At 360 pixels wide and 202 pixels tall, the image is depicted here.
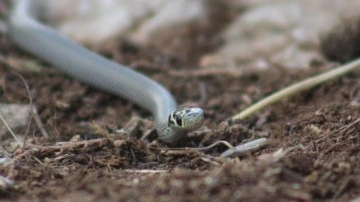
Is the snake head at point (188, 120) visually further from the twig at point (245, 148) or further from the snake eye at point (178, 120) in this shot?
the twig at point (245, 148)

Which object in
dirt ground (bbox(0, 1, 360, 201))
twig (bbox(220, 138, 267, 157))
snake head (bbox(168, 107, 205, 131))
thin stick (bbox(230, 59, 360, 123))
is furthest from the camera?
thin stick (bbox(230, 59, 360, 123))

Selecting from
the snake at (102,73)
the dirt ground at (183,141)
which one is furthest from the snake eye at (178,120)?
the dirt ground at (183,141)

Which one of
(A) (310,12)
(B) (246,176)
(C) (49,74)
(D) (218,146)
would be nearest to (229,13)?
(A) (310,12)

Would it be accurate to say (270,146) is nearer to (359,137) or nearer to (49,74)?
(359,137)

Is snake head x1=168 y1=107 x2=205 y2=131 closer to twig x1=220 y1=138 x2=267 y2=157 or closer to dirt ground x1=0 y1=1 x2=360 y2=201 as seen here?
dirt ground x1=0 y1=1 x2=360 y2=201

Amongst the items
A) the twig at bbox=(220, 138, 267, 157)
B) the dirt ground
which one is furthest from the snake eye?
the twig at bbox=(220, 138, 267, 157)

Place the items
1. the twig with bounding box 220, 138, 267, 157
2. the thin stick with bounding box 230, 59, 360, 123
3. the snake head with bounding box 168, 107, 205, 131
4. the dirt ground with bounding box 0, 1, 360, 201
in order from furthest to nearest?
the thin stick with bounding box 230, 59, 360, 123 < the snake head with bounding box 168, 107, 205, 131 < the twig with bounding box 220, 138, 267, 157 < the dirt ground with bounding box 0, 1, 360, 201

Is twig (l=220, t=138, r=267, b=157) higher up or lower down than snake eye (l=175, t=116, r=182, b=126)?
lower down
